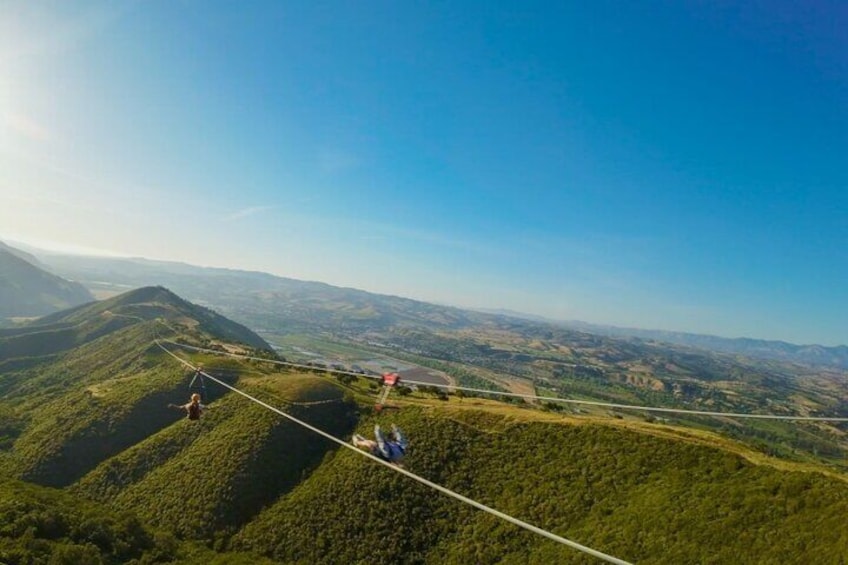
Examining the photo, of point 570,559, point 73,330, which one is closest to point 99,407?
point 570,559

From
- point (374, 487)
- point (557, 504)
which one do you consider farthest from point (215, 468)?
point (557, 504)

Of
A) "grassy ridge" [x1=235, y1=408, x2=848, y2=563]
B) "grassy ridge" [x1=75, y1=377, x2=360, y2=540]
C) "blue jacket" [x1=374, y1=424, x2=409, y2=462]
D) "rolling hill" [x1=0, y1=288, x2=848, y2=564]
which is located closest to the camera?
"blue jacket" [x1=374, y1=424, x2=409, y2=462]

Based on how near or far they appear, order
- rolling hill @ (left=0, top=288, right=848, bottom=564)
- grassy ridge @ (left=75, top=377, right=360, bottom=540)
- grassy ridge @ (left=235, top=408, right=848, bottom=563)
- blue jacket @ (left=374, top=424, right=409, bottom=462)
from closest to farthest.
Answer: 1. blue jacket @ (left=374, top=424, right=409, bottom=462)
2. grassy ridge @ (left=235, top=408, right=848, bottom=563)
3. rolling hill @ (left=0, top=288, right=848, bottom=564)
4. grassy ridge @ (left=75, top=377, right=360, bottom=540)

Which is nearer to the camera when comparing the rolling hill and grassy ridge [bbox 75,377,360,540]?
the rolling hill

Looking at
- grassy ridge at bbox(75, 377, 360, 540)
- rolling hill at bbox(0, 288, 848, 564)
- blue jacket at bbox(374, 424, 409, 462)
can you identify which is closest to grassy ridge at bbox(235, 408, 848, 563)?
rolling hill at bbox(0, 288, 848, 564)

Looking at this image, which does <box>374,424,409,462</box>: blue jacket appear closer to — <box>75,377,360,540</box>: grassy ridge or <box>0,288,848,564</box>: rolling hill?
<box>0,288,848,564</box>: rolling hill

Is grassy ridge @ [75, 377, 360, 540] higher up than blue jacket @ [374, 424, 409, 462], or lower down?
lower down

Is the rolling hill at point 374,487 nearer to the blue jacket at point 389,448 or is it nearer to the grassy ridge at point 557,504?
the grassy ridge at point 557,504

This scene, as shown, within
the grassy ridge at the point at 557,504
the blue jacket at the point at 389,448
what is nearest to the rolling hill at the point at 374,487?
the grassy ridge at the point at 557,504
